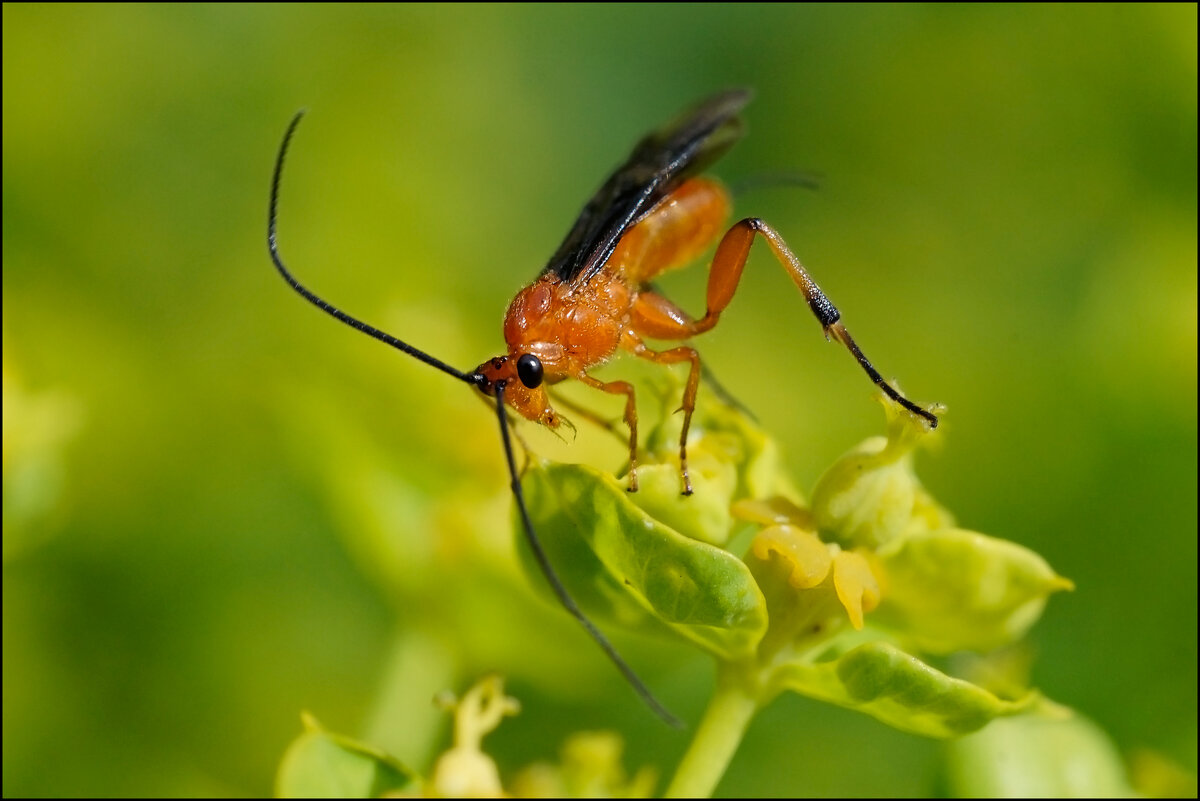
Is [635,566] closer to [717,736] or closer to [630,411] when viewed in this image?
[717,736]

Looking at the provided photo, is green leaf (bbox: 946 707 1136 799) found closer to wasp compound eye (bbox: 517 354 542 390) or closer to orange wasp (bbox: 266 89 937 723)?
orange wasp (bbox: 266 89 937 723)

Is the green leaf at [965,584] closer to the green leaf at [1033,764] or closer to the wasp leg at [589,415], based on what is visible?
the green leaf at [1033,764]

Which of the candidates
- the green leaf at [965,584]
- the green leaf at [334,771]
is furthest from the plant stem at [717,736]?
the green leaf at [334,771]

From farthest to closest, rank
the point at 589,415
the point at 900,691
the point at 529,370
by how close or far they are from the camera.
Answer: the point at 589,415 → the point at 529,370 → the point at 900,691

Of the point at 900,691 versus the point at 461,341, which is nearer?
the point at 900,691

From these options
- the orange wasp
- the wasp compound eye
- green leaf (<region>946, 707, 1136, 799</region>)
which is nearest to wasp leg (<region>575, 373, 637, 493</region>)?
the orange wasp

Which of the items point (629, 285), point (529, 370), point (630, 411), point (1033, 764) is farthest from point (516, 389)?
point (1033, 764)
